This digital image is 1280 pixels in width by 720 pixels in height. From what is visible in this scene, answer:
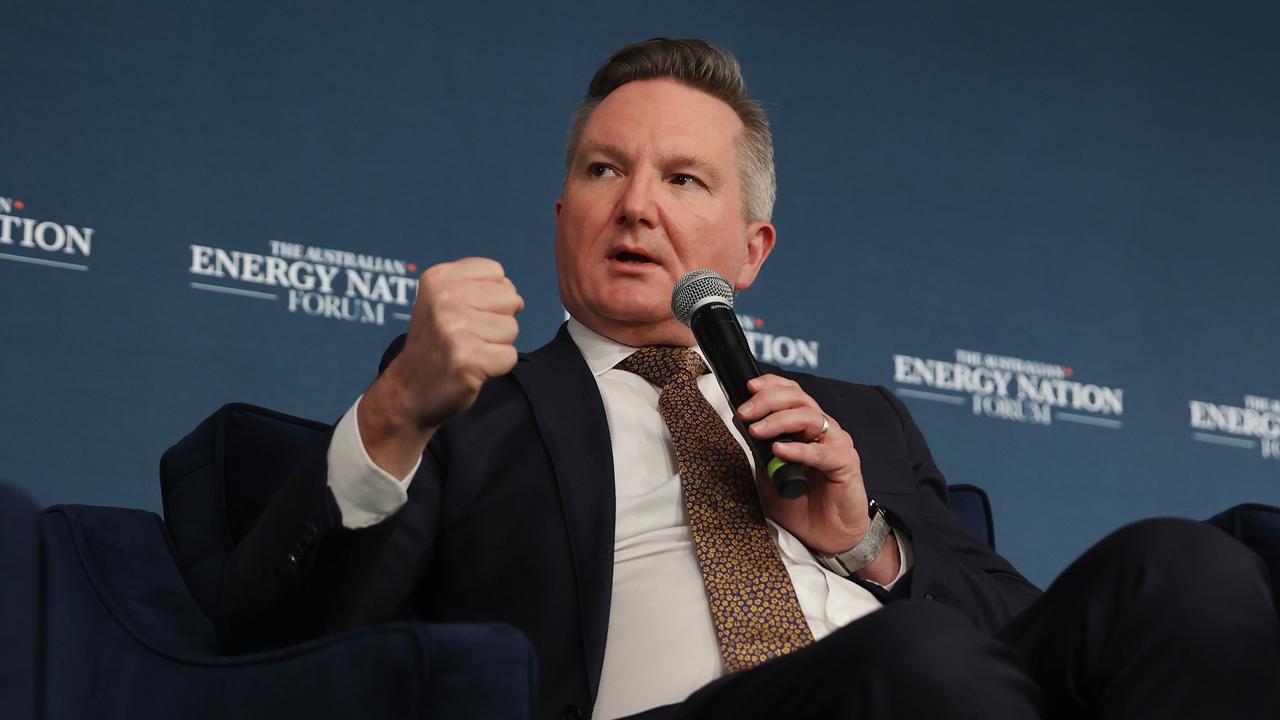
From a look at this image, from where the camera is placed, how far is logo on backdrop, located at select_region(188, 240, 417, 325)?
253 centimetres

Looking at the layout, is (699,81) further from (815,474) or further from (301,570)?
(301,570)

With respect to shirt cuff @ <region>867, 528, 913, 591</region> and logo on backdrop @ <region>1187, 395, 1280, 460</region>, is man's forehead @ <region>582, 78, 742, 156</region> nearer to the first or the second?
shirt cuff @ <region>867, 528, 913, 591</region>

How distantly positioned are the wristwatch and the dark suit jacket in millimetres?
38

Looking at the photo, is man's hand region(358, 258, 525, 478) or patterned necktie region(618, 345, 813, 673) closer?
man's hand region(358, 258, 525, 478)

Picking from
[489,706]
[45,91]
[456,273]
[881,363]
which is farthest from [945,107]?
[489,706]

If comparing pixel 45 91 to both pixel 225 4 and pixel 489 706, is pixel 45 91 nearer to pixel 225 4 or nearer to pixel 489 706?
pixel 225 4

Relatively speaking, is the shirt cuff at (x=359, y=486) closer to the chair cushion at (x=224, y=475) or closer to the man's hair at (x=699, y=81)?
the chair cushion at (x=224, y=475)

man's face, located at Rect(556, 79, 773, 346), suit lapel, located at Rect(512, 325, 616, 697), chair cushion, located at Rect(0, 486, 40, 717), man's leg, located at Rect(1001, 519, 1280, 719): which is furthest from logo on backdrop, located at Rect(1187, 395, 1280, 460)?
chair cushion, located at Rect(0, 486, 40, 717)

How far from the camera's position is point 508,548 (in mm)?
1561

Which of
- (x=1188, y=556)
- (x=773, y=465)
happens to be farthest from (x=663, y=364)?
(x=1188, y=556)

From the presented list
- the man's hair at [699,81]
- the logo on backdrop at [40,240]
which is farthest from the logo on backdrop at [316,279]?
the man's hair at [699,81]

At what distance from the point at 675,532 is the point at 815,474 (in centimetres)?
18

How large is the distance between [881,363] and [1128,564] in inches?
82.4

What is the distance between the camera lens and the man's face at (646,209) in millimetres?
1864
